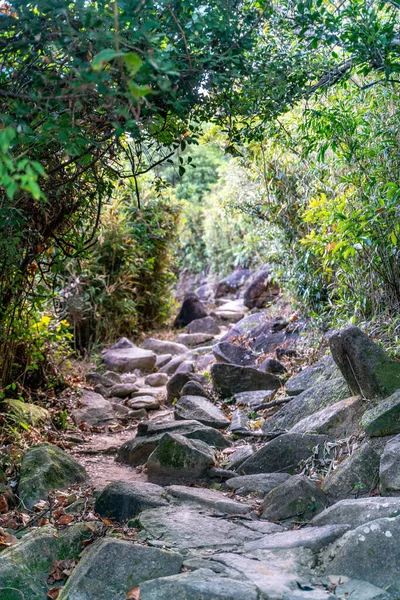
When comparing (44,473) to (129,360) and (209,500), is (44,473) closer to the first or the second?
(209,500)

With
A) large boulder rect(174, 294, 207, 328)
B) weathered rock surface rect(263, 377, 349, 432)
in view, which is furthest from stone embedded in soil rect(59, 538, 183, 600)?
large boulder rect(174, 294, 207, 328)

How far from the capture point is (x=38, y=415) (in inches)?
217

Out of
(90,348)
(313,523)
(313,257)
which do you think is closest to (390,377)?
(313,523)

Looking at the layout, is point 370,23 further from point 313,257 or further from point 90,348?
point 90,348

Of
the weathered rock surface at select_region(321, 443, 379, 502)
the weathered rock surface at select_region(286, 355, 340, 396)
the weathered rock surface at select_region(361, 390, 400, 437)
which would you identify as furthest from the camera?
the weathered rock surface at select_region(286, 355, 340, 396)

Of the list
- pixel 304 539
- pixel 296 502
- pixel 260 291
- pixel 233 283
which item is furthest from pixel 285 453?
pixel 233 283

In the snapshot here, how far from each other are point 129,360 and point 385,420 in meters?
5.33

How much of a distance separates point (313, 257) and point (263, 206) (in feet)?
3.79

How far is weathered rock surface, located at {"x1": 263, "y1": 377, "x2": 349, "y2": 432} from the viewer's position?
5.13 metres

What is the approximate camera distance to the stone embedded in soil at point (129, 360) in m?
8.86

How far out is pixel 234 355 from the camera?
814 centimetres

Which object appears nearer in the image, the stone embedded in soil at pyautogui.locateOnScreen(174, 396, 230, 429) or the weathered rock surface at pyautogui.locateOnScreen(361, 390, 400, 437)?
the weathered rock surface at pyautogui.locateOnScreen(361, 390, 400, 437)

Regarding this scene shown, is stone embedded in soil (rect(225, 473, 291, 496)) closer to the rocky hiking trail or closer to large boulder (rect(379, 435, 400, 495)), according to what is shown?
the rocky hiking trail

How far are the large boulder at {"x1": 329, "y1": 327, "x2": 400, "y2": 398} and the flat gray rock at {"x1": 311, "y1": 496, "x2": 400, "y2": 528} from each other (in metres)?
1.26
